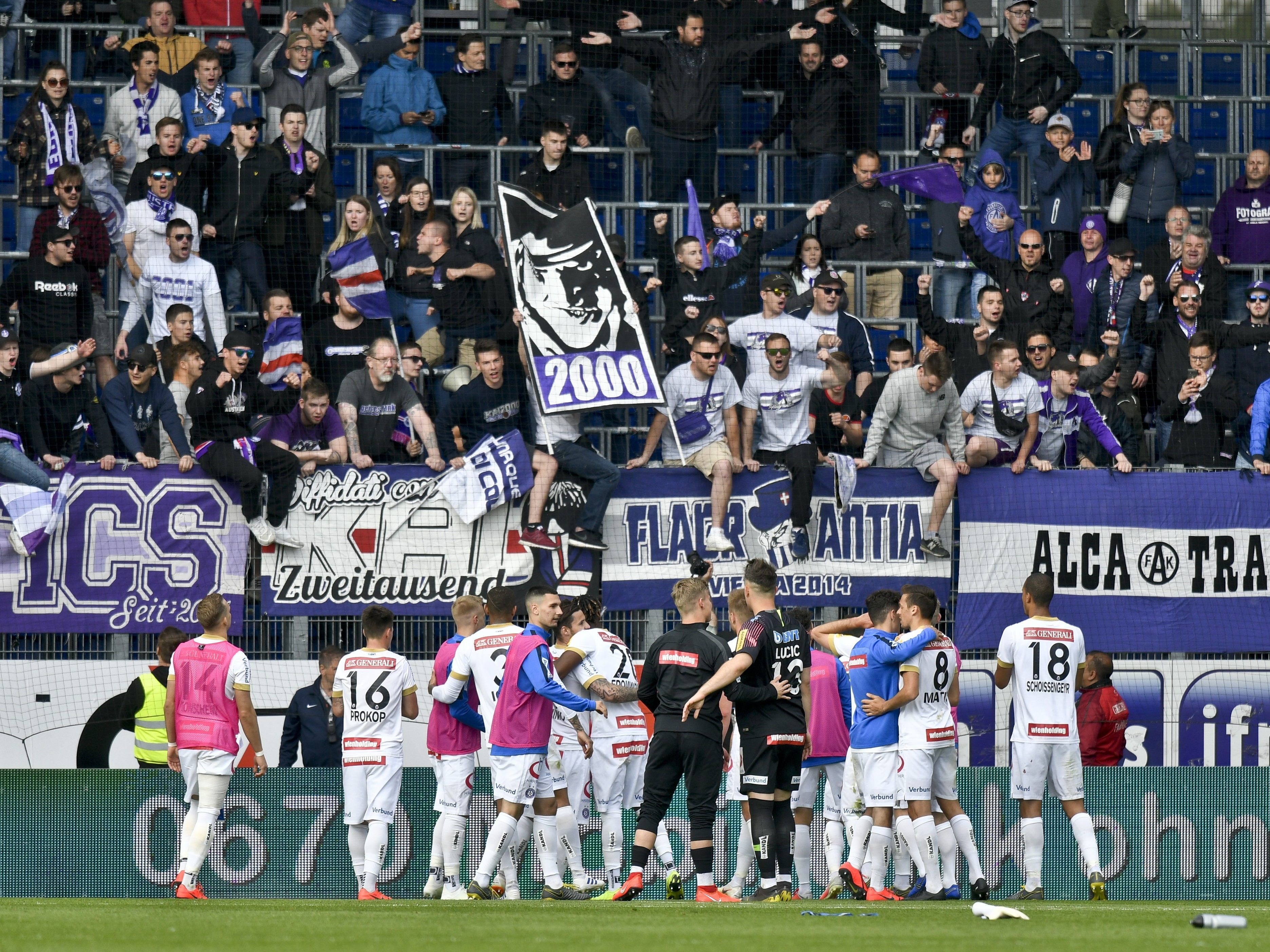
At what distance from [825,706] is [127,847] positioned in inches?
203

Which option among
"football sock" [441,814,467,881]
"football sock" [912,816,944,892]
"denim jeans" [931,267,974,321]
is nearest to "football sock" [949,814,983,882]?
"football sock" [912,816,944,892]

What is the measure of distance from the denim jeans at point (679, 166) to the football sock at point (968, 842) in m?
8.10

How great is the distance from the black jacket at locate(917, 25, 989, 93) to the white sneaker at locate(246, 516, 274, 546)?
8.70 m

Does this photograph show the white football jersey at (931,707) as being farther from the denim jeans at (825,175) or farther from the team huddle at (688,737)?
the denim jeans at (825,175)

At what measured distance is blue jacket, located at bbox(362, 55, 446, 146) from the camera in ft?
57.4

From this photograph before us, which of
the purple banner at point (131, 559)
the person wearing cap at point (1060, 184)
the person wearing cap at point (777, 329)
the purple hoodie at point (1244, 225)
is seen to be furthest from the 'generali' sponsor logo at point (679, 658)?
the purple hoodie at point (1244, 225)

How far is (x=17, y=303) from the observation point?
15.0 meters

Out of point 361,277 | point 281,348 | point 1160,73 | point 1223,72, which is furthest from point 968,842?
point 1223,72

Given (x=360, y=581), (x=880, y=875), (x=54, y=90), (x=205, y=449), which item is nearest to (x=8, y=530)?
(x=205, y=449)

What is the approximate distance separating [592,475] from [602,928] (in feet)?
21.4

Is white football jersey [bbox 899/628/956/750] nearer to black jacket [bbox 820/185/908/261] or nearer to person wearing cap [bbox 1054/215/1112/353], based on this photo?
person wearing cap [bbox 1054/215/1112/353]

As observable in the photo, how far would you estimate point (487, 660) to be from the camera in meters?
11.5

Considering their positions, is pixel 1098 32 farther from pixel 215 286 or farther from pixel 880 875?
pixel 880 875

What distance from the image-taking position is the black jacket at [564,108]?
698 inches
